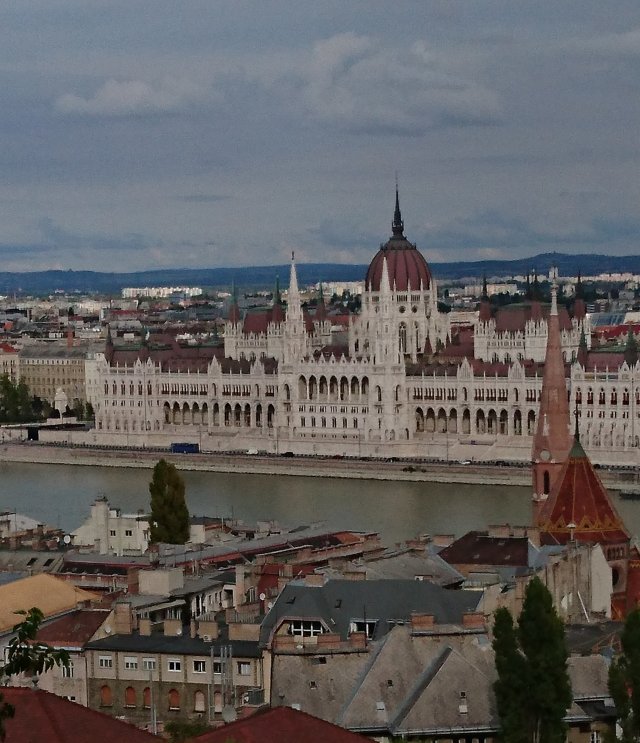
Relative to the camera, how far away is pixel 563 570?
27.1m

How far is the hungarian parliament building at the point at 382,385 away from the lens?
7250 cm

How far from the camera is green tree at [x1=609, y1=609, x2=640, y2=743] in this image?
19406mm

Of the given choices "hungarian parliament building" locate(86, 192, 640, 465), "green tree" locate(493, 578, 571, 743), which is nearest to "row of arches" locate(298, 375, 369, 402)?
"hungarian parliament building" locate(86, 192, 640, 465)

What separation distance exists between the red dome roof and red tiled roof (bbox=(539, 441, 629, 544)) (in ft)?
169

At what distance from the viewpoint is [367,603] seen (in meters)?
23.3

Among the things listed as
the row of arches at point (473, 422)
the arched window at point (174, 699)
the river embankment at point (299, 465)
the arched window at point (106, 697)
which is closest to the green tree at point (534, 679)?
the arched window at point (174, 699)

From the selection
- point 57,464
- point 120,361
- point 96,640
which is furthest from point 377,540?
point 120,361

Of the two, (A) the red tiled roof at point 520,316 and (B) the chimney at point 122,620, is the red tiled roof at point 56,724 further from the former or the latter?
(A) the red tiled roof at point 520,316

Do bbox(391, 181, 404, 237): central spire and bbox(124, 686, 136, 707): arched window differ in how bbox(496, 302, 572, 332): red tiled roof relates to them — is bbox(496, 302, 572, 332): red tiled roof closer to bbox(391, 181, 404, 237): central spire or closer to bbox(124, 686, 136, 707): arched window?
bbox(391, 181, 404, 237): central spire

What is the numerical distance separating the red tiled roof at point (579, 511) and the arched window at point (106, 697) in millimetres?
8071

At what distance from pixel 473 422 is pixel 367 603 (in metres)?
52.6

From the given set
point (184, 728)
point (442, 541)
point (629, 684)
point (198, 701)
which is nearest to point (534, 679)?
point (629, 684)

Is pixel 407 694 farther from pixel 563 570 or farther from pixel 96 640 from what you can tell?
pixel 563 570

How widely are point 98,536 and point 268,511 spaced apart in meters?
17.3
